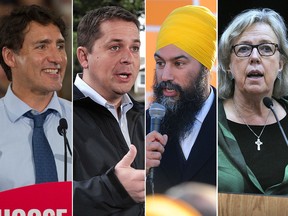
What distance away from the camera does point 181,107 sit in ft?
23.2

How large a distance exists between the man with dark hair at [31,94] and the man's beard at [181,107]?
880mm

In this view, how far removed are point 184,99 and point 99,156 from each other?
3.06ft

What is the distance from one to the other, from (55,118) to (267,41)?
2021mm

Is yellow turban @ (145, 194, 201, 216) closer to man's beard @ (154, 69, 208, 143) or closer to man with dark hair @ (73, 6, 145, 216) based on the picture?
man with dark hair @ (73, 6, 145, 216)

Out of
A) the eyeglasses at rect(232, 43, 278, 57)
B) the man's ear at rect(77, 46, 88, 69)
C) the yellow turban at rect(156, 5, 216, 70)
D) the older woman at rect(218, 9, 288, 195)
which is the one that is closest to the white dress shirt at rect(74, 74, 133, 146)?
the man's ear at rect(77, 46, 88, 69)

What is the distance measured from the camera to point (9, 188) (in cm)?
700

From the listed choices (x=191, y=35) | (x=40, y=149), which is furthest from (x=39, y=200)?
(x=191, y=35)

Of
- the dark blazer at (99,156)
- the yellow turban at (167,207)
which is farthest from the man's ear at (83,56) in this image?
the yellow turban at (167,207)

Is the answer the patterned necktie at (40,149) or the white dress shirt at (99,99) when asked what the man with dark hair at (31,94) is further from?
the white dress shirt at (99,99)

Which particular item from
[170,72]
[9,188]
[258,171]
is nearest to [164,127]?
[170,72]

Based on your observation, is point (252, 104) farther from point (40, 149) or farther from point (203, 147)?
point (40, 149)

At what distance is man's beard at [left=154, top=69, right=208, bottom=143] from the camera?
7.06 meters

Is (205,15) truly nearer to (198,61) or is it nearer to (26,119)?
(198,61)

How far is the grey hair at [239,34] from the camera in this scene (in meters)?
6.93
